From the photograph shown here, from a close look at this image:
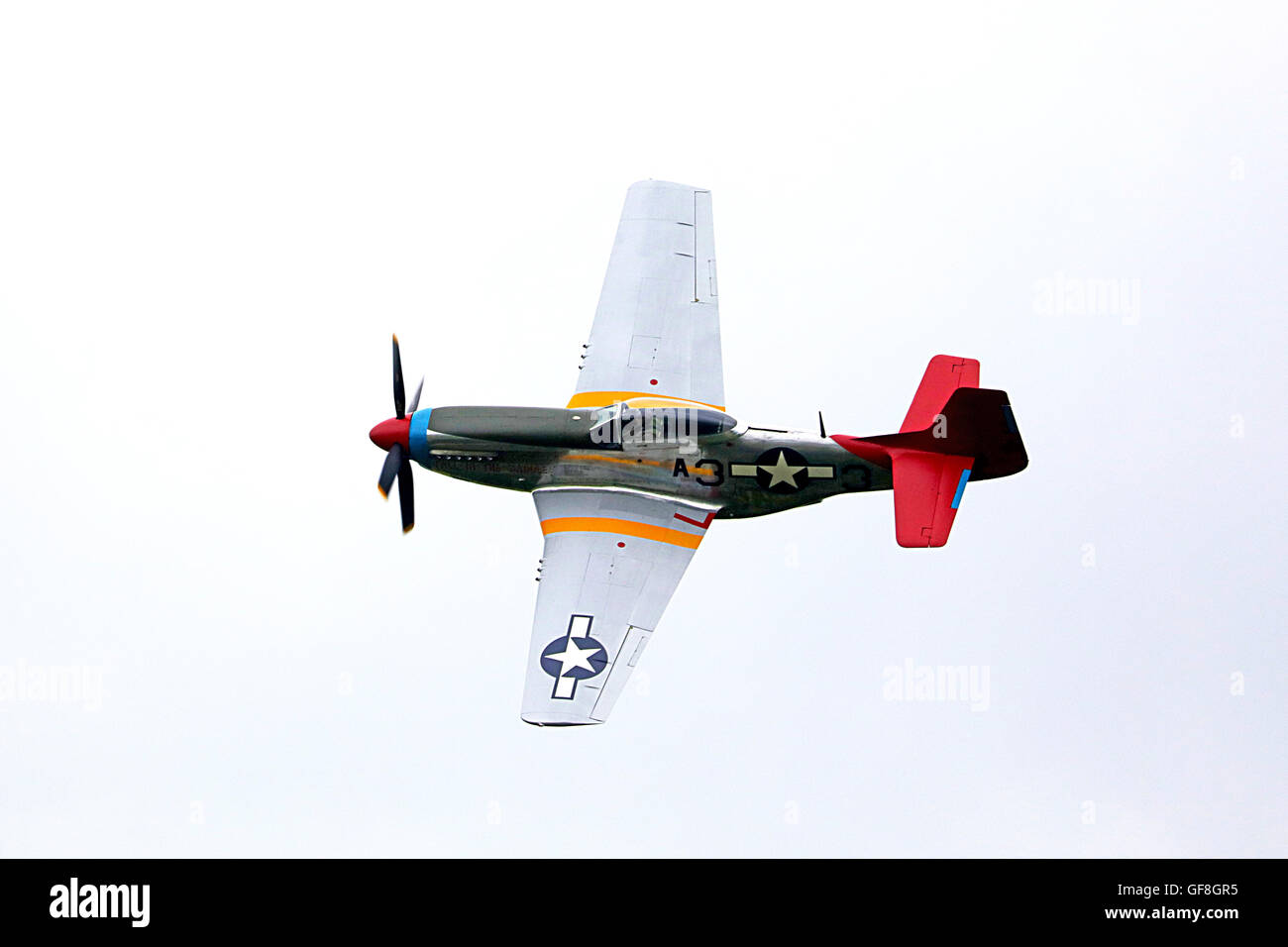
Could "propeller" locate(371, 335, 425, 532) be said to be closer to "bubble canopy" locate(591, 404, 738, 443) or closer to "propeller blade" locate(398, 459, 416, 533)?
"propeller blade" locate(398, 459, 416, 533)

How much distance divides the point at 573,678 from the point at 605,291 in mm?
6751

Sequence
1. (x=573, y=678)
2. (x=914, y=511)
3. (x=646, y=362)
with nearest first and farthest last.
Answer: (x=573, y=678)
(x=914, y=511)
(x=646, y=362)

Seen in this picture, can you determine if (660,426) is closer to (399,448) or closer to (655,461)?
(655,461)

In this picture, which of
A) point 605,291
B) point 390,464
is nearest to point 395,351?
point 390,464

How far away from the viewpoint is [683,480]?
75.1ft

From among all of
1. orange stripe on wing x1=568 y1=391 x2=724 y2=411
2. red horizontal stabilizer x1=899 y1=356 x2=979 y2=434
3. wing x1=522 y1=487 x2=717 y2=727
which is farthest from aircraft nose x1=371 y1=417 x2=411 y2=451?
red horizontal stabilizer x1=899 y1=356 x2=979 y2=434

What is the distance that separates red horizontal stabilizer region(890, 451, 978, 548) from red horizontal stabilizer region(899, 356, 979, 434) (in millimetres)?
586

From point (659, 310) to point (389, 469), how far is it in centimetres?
454

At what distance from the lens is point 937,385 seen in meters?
23.3

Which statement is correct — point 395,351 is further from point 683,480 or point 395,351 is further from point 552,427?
point 683,480

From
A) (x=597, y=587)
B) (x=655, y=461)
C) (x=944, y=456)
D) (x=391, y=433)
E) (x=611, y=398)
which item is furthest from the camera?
(x=611, y=398)

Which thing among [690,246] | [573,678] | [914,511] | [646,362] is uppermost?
[690,246]

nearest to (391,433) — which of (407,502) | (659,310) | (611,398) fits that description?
(407,502)

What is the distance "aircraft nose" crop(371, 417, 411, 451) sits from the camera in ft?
77.0
